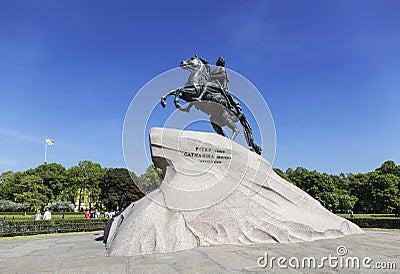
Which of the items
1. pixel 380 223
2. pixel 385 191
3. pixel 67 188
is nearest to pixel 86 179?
pixel 67 188

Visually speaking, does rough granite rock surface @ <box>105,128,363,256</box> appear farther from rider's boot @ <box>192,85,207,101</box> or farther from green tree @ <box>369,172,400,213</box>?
green tree @ <box>369,172,400,213</box>

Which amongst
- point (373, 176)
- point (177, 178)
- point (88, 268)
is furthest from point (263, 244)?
point (373, 176)

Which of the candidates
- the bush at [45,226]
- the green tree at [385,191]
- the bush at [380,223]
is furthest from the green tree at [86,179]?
the bush at [380,223]

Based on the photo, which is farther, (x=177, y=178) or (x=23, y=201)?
(x=23, y=201)

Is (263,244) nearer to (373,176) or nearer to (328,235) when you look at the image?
(328,235)

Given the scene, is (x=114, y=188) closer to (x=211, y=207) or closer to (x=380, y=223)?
(x=380, y=223)

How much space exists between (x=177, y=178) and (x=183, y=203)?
92 cm

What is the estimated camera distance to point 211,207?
9.68m

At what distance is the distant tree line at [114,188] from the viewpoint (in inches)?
1955

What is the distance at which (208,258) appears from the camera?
7176 mm

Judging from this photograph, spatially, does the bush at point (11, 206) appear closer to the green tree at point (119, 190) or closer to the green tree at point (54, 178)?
the green tree at point (54, 178)

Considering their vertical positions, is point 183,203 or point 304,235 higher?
point 183,203

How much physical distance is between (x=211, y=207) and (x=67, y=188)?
5845 cm

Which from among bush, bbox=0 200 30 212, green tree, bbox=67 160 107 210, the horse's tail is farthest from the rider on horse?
green tree, bbox=67 160 107 210
